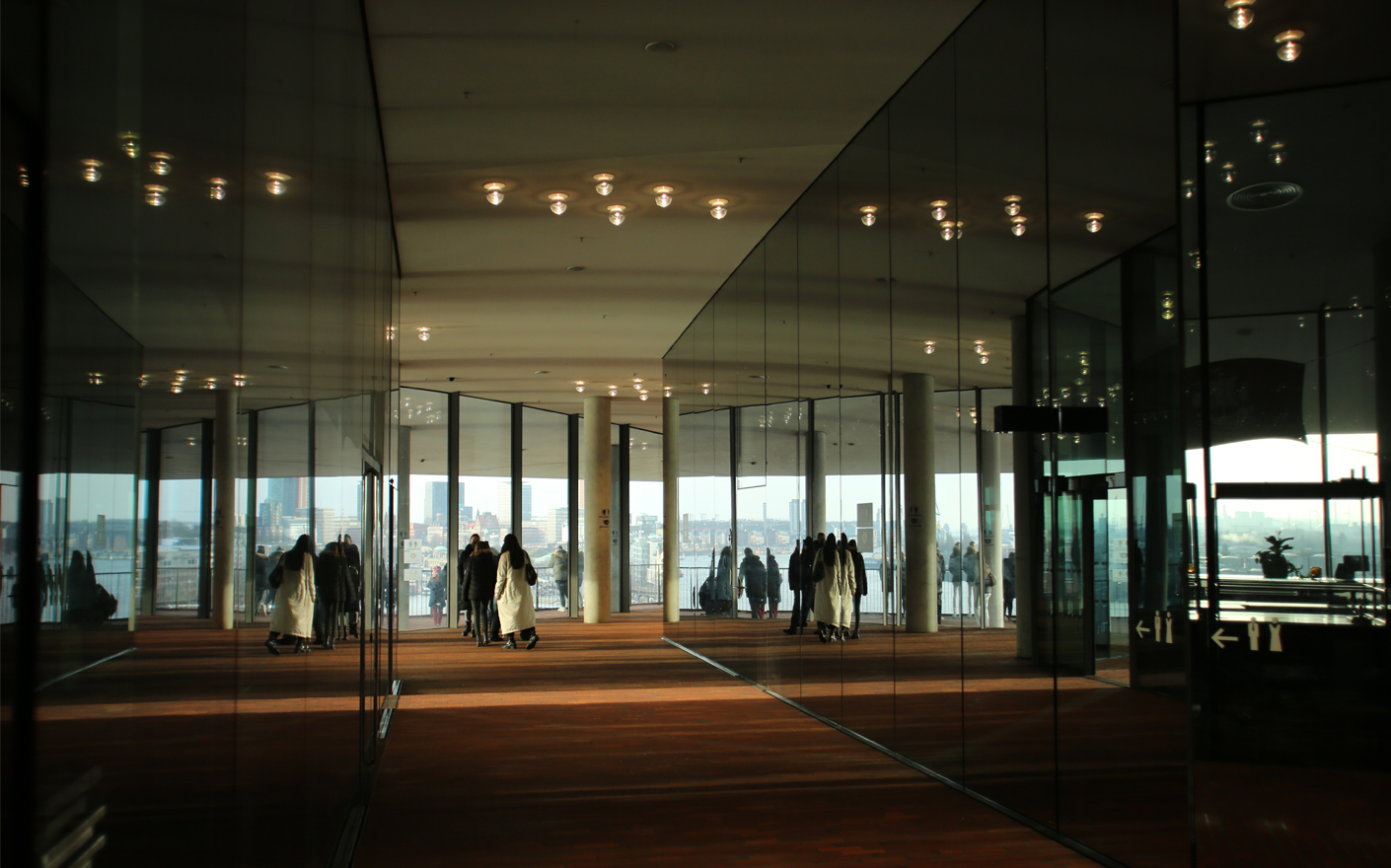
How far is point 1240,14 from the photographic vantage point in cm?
675

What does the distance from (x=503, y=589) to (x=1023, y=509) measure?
36.6 ft

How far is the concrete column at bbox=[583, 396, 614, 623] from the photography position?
848 inches

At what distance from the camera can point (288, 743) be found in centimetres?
333

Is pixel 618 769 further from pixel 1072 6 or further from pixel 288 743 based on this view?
pixel 1072 6

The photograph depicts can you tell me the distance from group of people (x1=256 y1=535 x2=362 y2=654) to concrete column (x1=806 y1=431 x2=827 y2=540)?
17.6ft

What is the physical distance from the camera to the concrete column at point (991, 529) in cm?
614

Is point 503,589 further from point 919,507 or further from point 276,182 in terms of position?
point 276,182

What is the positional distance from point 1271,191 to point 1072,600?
187 inches

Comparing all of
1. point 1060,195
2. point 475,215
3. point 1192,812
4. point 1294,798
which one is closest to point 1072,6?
point 1060,195

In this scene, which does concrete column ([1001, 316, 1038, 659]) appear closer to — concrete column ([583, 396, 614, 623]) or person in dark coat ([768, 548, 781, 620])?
person in dark coat ([768, 548, 781, 620])

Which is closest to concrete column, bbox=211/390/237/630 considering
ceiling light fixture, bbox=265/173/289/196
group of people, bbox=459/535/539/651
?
ceiling light fixture, bbox=265/173/289/196

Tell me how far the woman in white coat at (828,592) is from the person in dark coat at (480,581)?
7912 mm

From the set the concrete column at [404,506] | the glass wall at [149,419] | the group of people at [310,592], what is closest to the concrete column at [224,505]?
the glass wall at [149,419]

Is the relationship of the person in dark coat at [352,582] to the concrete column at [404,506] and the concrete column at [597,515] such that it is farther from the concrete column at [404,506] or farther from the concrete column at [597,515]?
the concrete column at [597,515]
